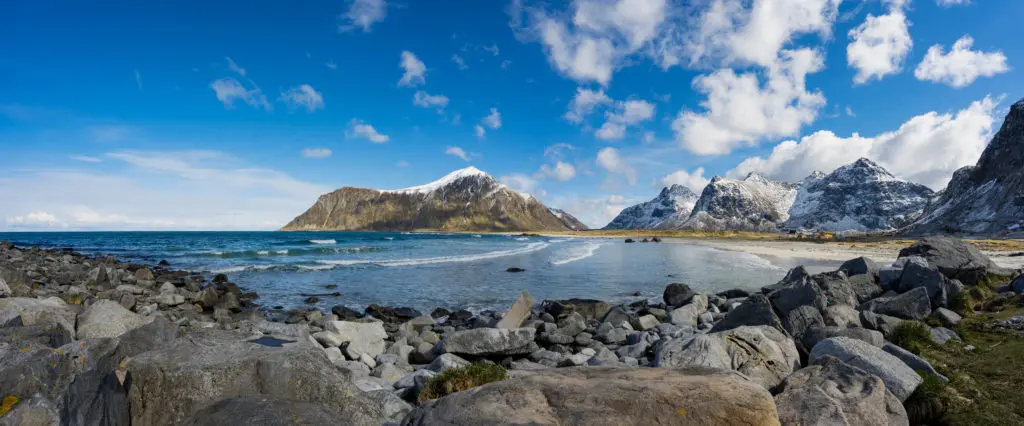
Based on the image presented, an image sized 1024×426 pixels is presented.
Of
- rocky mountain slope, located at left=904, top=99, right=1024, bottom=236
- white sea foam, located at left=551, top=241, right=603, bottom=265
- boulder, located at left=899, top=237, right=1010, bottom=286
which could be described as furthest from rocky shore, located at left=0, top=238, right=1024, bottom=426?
rocky mountain slope, located at left=904, top=99, right=1024, bottom=236

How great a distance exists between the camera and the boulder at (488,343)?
1140 cm

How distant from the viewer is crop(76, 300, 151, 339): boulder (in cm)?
1002

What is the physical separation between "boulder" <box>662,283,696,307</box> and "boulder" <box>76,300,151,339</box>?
19.9 m

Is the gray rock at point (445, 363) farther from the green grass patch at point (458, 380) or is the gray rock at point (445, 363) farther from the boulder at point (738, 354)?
the boulder at point (738, 354)

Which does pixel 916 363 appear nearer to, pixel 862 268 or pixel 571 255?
pixel 862 268

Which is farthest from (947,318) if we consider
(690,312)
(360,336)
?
(360,336)

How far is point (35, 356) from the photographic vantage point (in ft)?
17.2

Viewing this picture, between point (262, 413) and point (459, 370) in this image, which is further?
point (459, 370)

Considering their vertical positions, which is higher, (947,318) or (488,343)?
(947,318)

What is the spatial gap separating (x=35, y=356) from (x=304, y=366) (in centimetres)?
300

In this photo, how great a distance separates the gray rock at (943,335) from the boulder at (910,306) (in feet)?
7.10

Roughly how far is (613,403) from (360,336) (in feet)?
35.0

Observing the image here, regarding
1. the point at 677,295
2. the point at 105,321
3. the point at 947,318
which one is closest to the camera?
the point at 105,321

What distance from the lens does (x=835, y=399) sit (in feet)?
18.5
